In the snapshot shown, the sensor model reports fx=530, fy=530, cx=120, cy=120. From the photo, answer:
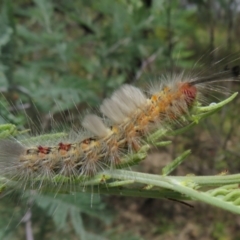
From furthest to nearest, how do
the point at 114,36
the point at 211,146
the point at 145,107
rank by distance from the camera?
1. the point at 211,146
2. the point at 114,36
3. the point at 145,107

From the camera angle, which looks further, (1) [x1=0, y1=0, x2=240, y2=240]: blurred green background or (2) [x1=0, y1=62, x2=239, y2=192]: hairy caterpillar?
(1) [x1=0, y1=0, x2=240, y2=240]: blurred green background

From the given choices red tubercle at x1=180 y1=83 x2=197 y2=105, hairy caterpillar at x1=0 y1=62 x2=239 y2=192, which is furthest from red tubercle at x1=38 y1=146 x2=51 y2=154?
red tubercle at x1=180 y1=83 x2=197 y2=105

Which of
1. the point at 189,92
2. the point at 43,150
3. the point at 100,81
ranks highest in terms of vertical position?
the point at 100,81

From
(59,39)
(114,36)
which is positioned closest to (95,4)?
(114,36)

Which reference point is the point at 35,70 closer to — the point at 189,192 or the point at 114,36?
the point at 114,36

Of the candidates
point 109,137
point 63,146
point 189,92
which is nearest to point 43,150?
point 63,146

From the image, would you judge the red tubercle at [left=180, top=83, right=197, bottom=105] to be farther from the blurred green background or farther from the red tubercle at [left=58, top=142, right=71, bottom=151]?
the red tubercle at [left=58, top=142, right=71, bottom=151]

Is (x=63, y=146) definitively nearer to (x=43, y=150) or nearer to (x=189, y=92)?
(x=43, y=150)
